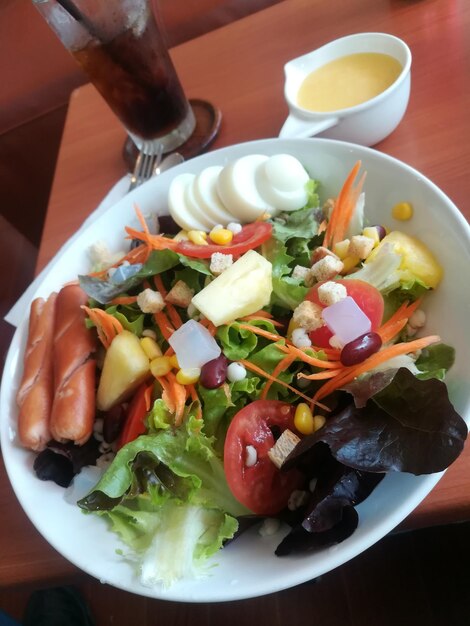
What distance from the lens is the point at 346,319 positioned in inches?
36.7

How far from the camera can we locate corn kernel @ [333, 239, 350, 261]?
110 centimetres

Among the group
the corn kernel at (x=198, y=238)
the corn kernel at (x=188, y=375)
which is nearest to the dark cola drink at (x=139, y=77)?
the corn kernel at (x=198, y=238)

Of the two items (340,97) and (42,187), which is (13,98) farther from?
(340,97)

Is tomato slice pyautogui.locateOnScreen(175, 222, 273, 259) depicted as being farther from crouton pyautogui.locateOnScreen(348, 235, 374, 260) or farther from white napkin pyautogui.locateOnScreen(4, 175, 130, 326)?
white napkin pyautogui.locateOnScreen(4, 175, 130, 326)

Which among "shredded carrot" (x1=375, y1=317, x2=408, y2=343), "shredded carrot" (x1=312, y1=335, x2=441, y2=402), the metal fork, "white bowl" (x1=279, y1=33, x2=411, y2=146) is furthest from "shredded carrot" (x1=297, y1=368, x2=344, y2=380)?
the metal fork

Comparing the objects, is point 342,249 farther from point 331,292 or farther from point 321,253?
point 331,292

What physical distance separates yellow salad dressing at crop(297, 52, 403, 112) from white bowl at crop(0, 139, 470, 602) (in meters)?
0.22

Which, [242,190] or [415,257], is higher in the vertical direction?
[242,190]

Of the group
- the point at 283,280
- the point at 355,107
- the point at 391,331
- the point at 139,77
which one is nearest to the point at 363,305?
the point at 391,331

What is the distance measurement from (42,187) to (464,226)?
226 centimetres

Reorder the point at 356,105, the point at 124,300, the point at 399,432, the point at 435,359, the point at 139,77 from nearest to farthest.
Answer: the point at 399,432
the point at 435,359
the point at 124,300
the point at 356,105
the point at 139,77

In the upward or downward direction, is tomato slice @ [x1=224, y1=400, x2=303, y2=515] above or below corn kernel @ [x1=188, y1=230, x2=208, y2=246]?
below

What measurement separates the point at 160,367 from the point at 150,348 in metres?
0.06

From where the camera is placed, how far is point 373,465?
78 centimetres
